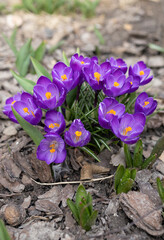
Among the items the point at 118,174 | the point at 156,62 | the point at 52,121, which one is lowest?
the point at 156,62

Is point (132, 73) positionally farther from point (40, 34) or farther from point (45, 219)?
point (40, 34)

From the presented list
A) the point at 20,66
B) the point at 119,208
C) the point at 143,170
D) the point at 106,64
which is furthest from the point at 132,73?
the point at 20,66

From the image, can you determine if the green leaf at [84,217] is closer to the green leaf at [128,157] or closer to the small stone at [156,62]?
the green leaf at [128,157]

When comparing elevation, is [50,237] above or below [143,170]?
below

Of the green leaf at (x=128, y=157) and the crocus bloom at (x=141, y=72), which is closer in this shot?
the green leaf at (x=128, y=157)

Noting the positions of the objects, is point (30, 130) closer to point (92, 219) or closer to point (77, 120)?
point (77, 120)

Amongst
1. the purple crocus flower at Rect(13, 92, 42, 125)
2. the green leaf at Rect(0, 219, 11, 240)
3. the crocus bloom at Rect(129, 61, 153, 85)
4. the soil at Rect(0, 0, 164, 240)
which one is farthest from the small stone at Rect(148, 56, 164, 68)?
the green leaf at Rect(0, 219, 11, 240)

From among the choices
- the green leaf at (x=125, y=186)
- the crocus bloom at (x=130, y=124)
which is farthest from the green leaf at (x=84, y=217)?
the crocus bloom at (x=130, y=124)

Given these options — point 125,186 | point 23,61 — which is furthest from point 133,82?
point 23,61
